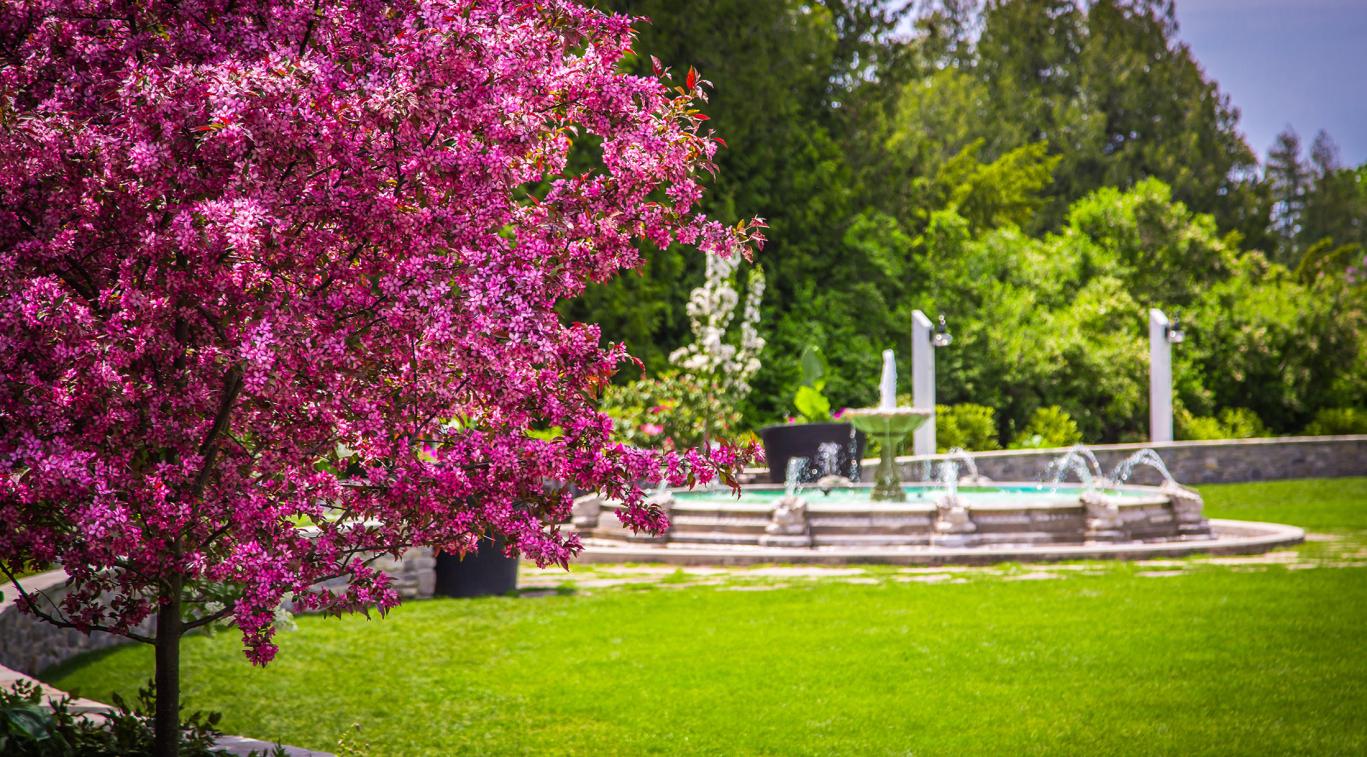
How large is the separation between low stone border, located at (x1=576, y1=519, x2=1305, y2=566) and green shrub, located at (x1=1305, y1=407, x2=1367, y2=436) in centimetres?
1396

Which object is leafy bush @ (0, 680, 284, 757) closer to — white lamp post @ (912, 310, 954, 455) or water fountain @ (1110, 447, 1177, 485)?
white lamp post @ (912, 310, 954, 455)

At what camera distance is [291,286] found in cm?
345

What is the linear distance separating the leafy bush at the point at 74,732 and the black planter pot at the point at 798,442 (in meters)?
15.1

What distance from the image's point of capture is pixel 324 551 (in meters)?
3.53

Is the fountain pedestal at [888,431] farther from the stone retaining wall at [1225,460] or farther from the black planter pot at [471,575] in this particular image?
the stone retaining wall at [1225,460]

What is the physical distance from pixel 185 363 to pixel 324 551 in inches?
25.1

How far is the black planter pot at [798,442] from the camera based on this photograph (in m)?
19.6

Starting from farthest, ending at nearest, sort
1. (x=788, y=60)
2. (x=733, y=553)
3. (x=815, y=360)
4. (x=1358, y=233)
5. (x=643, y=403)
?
(x=1358, y=233) < (x=788, y=60) < (x=815, y=360) < (x=643, y=403) < (x=733, y=553)

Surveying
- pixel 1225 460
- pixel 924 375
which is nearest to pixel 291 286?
pixel 924 375

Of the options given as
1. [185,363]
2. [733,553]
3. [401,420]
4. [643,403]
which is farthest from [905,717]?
[643,403]

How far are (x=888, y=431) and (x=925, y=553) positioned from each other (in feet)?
8.82

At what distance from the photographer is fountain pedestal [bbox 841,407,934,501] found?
587 inches

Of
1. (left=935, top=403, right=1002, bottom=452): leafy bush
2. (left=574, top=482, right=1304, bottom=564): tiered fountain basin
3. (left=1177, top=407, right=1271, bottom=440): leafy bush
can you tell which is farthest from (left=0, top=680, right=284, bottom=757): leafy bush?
(left=1177, top=407, right=1271, bottom=440): leafy bush

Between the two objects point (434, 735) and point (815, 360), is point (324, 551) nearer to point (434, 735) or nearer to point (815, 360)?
point (434, 735)
